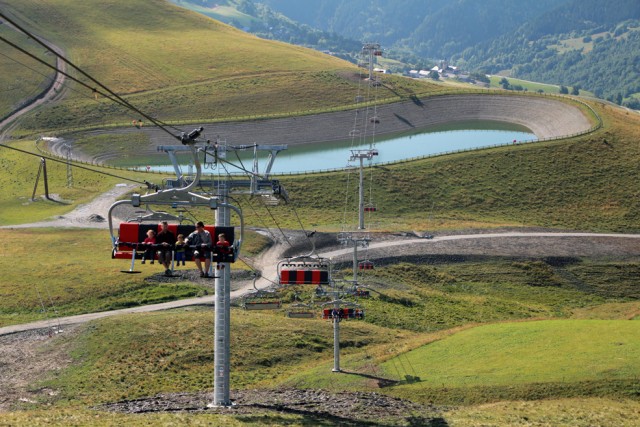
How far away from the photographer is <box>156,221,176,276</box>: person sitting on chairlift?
144 feet

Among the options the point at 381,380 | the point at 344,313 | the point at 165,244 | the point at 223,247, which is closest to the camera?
the point at 165,244

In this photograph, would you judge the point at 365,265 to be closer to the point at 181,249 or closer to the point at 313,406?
the point at 313,406

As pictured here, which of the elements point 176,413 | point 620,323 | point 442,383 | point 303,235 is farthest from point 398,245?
point 176,413

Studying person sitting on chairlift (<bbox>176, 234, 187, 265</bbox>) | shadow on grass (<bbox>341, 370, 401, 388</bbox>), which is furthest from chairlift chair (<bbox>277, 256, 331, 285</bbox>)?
person sitting on chairlift (<bbox>176, 234, 187, 265</bbox>)

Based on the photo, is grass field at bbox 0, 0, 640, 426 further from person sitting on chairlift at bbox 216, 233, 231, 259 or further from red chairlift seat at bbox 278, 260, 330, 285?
person sitting on chairlift at bbox 216, 233, 231, 259

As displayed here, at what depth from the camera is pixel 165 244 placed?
43.8 m

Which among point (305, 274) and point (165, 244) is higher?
point (165, 244)

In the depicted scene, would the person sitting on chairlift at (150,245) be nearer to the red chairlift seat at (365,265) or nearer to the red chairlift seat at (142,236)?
the red chairlift seat at (142,236)

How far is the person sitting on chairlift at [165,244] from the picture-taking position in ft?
144

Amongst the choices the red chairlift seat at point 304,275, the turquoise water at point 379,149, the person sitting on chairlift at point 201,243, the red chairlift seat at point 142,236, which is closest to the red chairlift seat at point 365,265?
the red chairlift seat at point 304,275

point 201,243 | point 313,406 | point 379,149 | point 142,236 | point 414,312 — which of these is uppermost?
point 379,149

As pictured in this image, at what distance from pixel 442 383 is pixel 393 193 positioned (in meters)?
83.6

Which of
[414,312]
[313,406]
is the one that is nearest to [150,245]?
[313,406]

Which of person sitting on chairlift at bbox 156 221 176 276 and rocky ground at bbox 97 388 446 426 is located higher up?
person sitting on chairlift at bbox 156 221 176 276
